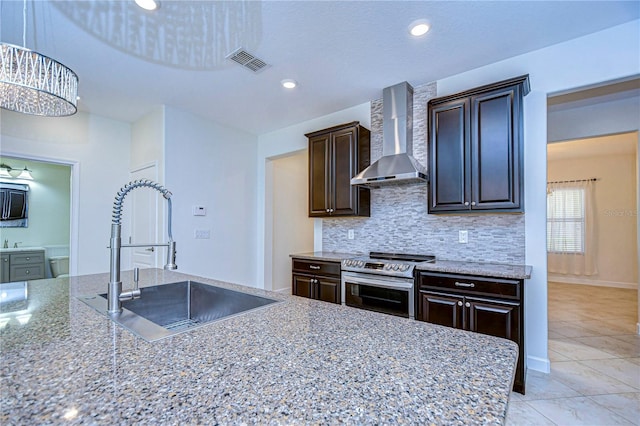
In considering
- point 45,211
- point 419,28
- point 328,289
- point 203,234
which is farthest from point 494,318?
point 45,211

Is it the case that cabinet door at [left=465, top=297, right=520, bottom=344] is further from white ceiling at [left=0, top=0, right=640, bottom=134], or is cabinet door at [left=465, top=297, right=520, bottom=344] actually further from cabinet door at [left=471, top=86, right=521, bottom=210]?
white ceiling at [left=0, top=0, right=640, bottom=134]

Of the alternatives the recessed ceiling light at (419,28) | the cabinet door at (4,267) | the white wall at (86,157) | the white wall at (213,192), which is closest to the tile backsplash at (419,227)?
the recessed ceiling light at (419,28)

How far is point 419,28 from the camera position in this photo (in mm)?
2234

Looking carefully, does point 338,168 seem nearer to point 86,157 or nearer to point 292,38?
point 292,38

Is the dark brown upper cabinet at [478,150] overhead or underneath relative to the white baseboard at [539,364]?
overhead

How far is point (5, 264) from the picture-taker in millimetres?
4777

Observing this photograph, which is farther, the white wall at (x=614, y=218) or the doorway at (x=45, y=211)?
the white wall at (x=614, y=218)

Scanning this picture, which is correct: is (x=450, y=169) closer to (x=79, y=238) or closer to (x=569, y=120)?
(x=569, y=120)

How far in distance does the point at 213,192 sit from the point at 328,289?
2.17m

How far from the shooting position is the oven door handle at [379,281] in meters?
2.58

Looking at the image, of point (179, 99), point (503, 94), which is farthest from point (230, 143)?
point (503, 94)

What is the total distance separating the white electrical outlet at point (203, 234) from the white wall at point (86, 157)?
47.6 inches

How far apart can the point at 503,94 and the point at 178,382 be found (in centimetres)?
283

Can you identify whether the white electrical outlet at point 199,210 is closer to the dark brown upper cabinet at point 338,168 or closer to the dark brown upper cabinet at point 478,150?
the dark brown upper cabinet at point 338,168
